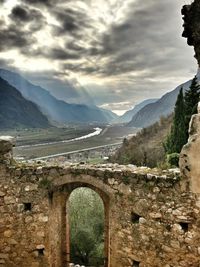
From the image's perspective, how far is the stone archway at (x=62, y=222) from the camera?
31.8 feet

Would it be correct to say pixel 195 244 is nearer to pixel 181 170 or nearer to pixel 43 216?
pixel 181 170

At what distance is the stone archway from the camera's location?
381 inches

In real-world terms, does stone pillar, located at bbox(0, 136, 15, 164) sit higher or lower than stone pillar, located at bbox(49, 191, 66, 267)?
higher

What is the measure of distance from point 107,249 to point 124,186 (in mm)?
2416

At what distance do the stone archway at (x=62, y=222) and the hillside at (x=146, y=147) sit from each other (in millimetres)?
30118

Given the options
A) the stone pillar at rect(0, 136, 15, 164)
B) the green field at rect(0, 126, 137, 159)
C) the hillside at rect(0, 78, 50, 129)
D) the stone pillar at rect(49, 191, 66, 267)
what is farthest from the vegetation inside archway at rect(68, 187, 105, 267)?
the hillside at rect(0, 78, 50, 129)

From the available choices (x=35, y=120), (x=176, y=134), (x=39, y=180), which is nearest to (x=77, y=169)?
(x=39, y=180)

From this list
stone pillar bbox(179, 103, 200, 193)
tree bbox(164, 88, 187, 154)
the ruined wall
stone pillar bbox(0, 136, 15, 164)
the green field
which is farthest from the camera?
the green field

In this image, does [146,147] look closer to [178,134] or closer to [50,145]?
[178,134]

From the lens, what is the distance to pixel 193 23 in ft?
46.0

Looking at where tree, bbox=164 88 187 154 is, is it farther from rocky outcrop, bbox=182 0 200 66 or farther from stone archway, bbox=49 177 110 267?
stone archway, bbox=49 177 110 267

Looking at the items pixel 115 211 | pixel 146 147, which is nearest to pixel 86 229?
pixel 115 211

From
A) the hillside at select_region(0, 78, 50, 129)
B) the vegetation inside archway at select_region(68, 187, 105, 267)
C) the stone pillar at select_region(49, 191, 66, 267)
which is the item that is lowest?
the vegetation inside archway at select_region(68, 187, 105, 267)

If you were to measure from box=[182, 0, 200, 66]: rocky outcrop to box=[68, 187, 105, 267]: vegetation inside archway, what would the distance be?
9.63m
